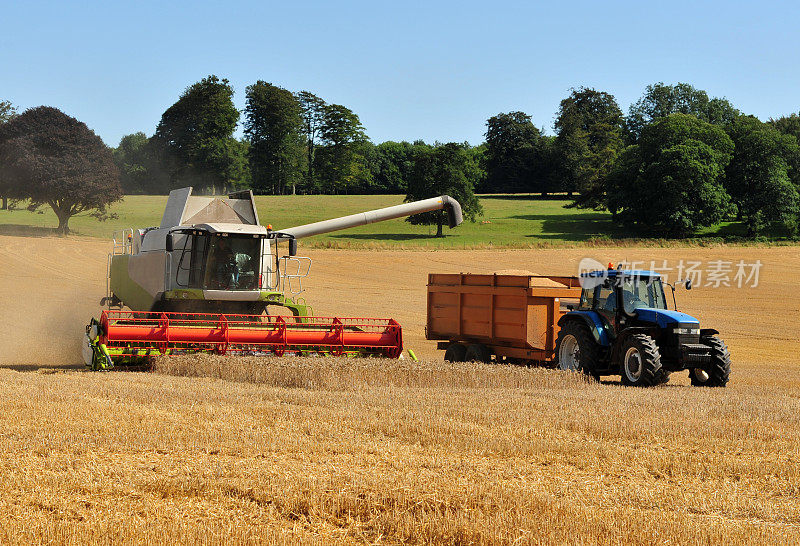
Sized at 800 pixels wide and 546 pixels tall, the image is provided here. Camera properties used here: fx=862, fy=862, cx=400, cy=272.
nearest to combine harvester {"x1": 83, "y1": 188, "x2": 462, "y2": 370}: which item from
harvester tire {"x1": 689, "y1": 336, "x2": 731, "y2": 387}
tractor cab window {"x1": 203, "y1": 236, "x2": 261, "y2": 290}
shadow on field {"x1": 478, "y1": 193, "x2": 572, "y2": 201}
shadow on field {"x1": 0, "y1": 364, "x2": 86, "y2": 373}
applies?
tractor cab window {"x1": 203, "y1": 236, "x2": 261, "y2": 290}

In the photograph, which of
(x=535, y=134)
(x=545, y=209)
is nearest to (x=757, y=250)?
(x=545, y=209)

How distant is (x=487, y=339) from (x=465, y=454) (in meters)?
8.57

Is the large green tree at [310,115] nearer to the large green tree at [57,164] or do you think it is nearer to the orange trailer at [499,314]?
the large green tree at [57,164]

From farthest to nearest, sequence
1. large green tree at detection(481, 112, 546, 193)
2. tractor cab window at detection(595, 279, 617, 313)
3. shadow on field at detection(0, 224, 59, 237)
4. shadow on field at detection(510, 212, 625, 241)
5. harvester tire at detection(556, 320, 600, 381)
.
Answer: large green tree at detection(481, 112, 546, 193) → shadow on field at detection(510, 212, 625, 241) → shadow on field at detection(0, 224, 59, 237) → tractor cab window at detection(595, 279, 617, 313) → harvester tire at detection(556, 320, 600, 381)

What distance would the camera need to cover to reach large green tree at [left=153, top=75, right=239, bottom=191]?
68500mm

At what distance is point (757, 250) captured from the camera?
49.9 meters

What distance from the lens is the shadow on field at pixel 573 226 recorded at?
60100mm

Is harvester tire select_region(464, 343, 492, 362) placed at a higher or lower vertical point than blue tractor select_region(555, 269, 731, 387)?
lower

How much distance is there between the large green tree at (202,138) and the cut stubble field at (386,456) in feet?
181

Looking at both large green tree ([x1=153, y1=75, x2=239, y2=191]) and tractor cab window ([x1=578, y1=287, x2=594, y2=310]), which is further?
large green tree ([x1=153, y1=75, x2=239, y2=191])

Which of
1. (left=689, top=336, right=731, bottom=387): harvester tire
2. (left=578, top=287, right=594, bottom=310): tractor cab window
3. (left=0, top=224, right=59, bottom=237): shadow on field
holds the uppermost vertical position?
(left=578, top=287, right=594, bottom=310): tractor cab window

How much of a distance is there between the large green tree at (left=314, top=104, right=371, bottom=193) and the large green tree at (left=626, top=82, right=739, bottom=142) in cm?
3048

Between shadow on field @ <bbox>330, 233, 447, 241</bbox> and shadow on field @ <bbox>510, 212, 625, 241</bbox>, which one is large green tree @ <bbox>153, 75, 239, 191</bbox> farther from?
shadow on field @ <bbox>510, 212, 625, 241</bbox>

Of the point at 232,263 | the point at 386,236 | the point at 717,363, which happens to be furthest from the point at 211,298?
the point at 386,236
